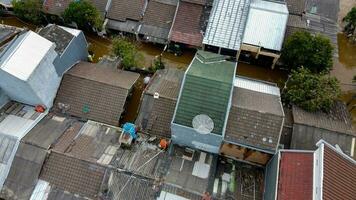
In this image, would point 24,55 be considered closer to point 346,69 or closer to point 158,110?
point 158,110

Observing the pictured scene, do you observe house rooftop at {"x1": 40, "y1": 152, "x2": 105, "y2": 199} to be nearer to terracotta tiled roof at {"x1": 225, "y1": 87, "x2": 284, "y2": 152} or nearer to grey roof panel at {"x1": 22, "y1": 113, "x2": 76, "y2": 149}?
grey roof panel at {"x1": 22, "y1": 113, "x2": 76, "y2": 149}

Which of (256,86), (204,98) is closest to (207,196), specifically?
(204,98)

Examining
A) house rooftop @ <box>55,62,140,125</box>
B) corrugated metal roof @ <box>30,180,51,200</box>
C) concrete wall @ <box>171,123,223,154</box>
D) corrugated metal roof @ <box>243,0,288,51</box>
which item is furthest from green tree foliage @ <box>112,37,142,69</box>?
corrugated metal roof @ <box>30,180,51,200</box>

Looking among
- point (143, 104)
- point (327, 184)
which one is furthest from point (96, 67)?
point (327, 184)

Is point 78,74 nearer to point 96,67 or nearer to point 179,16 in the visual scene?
point 96,67

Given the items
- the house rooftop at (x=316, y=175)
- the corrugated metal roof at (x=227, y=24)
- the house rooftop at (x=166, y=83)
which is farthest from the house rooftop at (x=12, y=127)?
the house rooftop at (x=316, y=175)
